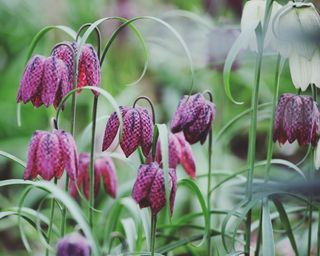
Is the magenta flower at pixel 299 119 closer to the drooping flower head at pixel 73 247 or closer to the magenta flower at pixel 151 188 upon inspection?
the magenta flower at pixel 151 188

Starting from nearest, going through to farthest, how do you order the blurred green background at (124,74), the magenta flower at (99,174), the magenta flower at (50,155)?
1. the magenta flower at (50,155)
2. the magenta flower at (99,174)
3. the blurred green background at (124,74)

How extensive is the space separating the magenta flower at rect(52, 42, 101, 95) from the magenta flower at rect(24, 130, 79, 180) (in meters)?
0.13

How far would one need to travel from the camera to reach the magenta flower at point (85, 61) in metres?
1.47

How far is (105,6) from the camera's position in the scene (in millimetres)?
3988

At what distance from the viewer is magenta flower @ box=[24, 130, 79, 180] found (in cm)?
139

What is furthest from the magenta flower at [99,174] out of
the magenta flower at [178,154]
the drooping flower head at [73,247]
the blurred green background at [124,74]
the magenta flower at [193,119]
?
the blurred green background at [124,74]

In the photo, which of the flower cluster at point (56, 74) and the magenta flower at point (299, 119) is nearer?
the flower cluster at point (56, 74)

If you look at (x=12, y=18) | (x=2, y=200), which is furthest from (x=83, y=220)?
(x=12, y=18)

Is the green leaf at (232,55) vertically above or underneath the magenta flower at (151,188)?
above

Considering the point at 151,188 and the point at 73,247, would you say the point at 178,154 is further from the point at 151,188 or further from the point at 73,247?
the point at 73,247

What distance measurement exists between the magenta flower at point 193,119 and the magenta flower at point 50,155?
241 mm

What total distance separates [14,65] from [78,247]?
2506 mm

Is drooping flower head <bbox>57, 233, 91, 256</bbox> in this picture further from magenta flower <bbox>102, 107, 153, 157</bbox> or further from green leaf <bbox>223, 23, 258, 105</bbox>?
green leaf <bbox>223, 23, 258, 105</bbox>

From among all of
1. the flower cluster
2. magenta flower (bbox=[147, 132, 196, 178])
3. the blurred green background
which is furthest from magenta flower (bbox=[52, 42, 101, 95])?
the blurred green background
